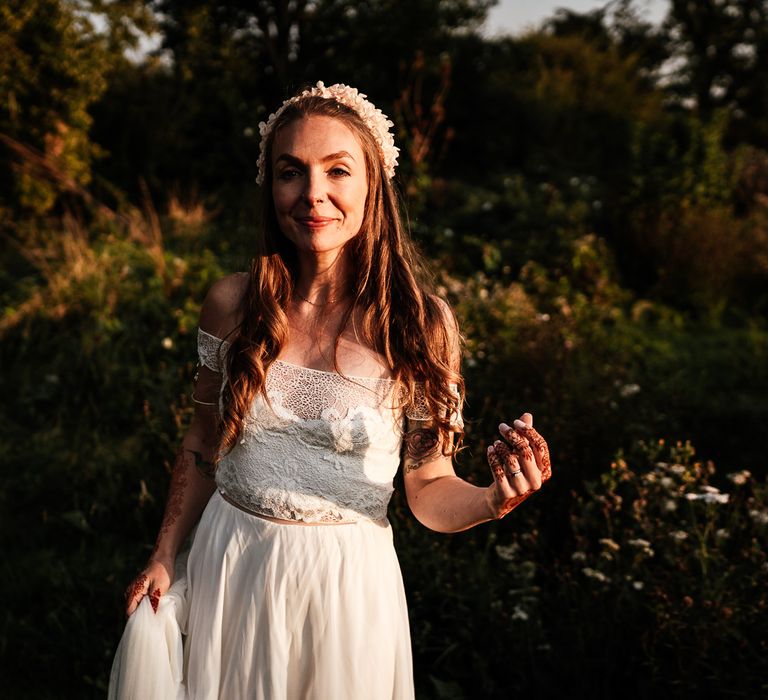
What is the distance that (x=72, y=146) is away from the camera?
973 centimetres

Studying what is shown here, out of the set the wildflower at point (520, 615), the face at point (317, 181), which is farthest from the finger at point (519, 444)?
the wildflower at point (520, 615)

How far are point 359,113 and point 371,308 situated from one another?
52 centimetres

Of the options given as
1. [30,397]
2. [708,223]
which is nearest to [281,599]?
[30,397]

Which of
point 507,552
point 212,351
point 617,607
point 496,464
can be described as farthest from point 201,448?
point 617,607

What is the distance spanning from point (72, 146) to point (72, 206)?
0.87 meters

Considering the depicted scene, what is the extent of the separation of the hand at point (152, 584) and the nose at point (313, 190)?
0.98 m

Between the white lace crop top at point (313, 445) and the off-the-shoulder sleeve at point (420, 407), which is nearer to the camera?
the white lace crop top at point (313, 445)

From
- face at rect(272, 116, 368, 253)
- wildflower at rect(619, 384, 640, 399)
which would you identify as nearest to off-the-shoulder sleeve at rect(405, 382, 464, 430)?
face at rect(272, 116, 368, 253)

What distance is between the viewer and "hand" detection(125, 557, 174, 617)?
181 cm

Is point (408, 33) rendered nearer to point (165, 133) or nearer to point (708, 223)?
point (165, 133)

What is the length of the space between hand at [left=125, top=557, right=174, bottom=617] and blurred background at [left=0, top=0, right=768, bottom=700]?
1.41m

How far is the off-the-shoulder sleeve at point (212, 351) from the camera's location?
2055mm

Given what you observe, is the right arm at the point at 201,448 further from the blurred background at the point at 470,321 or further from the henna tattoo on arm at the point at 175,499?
the blurred background at the point at 470,321

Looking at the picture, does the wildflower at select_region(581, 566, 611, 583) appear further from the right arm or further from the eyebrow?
the eyebrow
